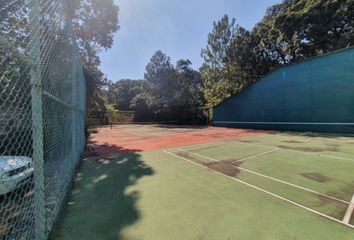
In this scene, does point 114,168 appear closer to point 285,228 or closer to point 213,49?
point 285,228

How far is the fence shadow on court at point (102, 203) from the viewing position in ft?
9.05

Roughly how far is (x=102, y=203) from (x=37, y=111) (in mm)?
2358

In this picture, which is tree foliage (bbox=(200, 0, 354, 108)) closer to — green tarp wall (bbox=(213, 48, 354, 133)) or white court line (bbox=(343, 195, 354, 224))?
green tarp wall (bbox=(213, 48, 354, 133))

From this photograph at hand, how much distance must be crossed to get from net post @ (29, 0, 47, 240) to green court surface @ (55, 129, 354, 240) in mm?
808

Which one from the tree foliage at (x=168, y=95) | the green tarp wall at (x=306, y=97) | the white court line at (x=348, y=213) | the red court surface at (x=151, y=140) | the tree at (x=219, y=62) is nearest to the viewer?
the white court line at (x=348, y=213)

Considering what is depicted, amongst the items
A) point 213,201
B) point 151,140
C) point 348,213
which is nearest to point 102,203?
point 213,201

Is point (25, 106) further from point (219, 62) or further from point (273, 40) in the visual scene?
point (273, 40)

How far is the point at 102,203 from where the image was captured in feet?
12.0

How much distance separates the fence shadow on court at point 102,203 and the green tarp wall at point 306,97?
1514 cm

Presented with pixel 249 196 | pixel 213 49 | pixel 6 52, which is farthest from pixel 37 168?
pixel 213 49

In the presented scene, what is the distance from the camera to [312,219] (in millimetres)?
2938

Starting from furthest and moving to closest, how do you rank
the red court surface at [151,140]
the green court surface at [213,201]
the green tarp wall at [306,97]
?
1. the green tarp wall at [306,97]
2. the red court surface at [151,140]
3. the green court surface at [213,201]

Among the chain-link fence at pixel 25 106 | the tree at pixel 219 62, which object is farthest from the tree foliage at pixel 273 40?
the chain-link fence at pixel 25 106

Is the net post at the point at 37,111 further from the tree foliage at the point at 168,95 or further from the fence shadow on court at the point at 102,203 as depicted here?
the tree foliage at the point at 168,95
